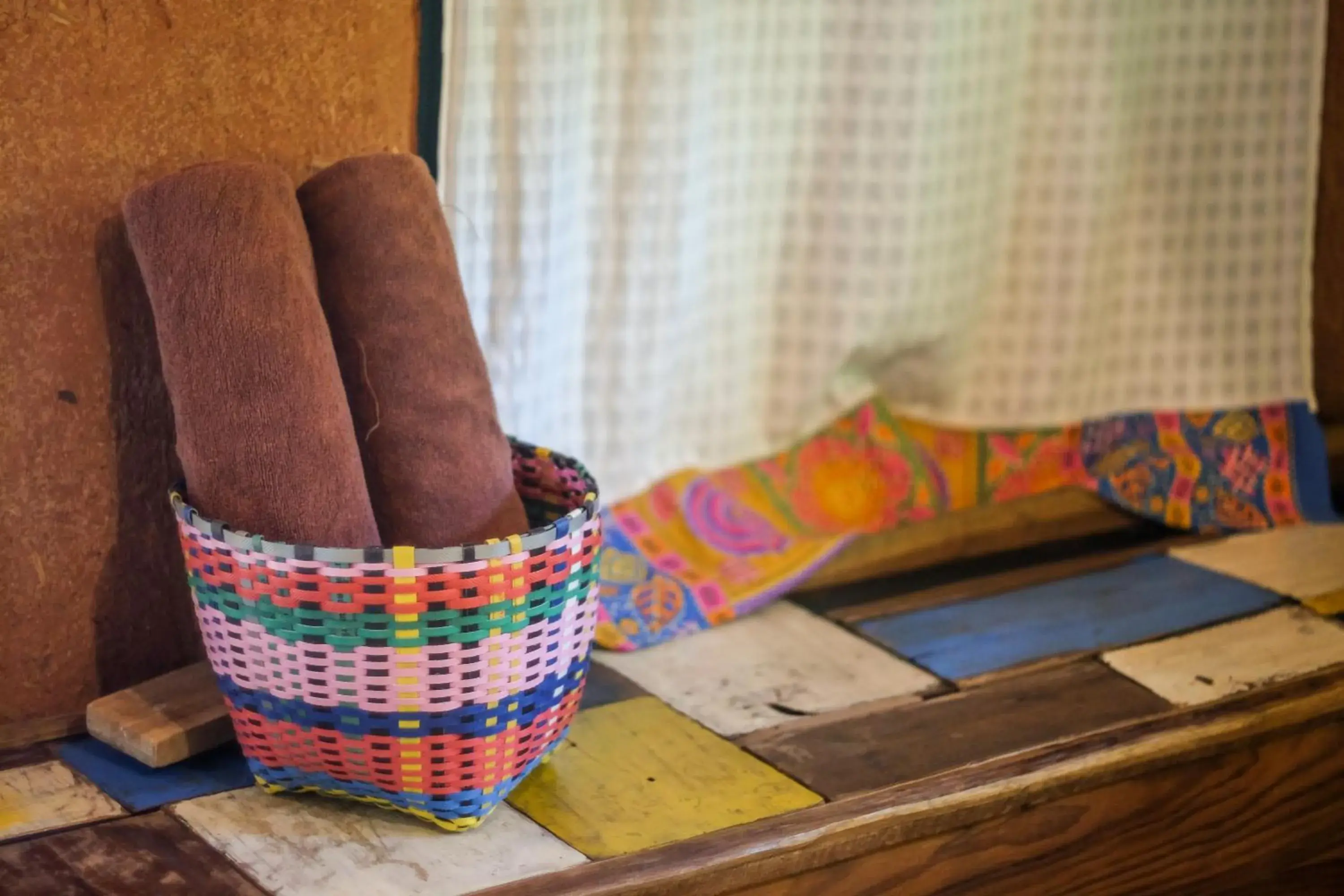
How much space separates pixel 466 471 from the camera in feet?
3.47

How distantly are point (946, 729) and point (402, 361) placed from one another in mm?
543

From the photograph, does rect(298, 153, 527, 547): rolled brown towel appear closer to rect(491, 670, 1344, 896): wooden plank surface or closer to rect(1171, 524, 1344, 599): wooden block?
rect(491, 670, 1344, 896): wooden plank surface

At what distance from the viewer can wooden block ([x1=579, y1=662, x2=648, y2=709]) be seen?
1.24m

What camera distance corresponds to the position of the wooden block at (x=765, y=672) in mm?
1236

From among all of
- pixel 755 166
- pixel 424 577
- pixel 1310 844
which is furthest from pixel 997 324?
pixel 424 577

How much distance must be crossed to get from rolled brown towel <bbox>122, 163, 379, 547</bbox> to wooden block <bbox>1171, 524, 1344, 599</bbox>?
984mm

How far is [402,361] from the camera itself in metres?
1.05

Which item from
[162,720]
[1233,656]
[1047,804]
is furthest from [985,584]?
[162,720]

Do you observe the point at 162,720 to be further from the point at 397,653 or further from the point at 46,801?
the point at 397,653

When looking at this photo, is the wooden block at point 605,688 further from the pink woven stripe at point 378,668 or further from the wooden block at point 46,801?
the wooden block at point 46,801

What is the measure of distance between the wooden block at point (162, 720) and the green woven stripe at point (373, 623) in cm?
16

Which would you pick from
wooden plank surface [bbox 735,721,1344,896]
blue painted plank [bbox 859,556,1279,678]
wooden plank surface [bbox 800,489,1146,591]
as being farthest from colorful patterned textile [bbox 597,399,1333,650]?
wooden plank surface [bbox 735,721,1344,896]

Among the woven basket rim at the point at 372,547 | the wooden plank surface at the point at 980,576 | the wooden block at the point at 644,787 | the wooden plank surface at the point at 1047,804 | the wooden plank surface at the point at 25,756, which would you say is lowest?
the wooden plank surface at the point at 1047,804

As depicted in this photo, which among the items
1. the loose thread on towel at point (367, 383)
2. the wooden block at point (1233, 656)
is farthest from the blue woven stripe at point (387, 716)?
the wooden block at point (1233, 656)
